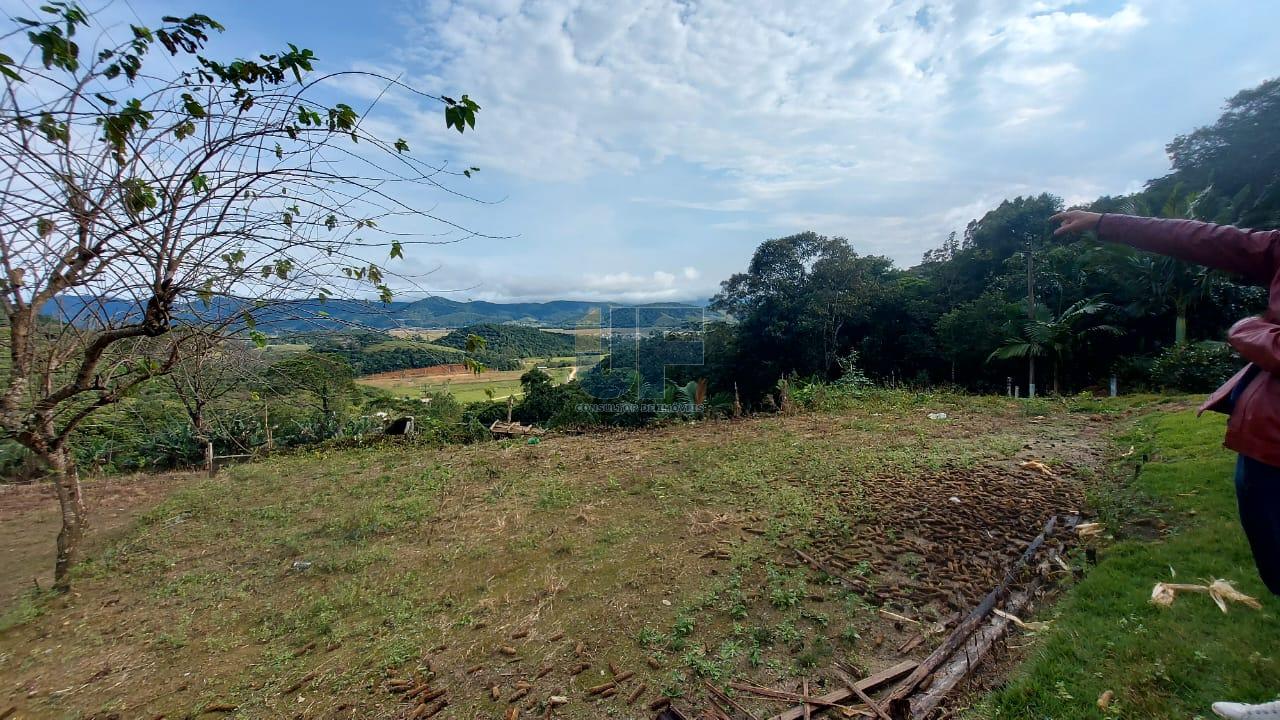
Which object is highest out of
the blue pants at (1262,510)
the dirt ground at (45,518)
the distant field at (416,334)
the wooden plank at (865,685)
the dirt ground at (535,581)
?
the distant field at (416,334)

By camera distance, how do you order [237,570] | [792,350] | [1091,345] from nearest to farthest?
[237,570] → [1091,345] → [792,350]

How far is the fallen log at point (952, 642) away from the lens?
1.93m

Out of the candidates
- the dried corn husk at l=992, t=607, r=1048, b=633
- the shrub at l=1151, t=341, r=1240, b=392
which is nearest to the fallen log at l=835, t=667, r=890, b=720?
the dried corn husk at l=992, t=607, r=1048, b=633

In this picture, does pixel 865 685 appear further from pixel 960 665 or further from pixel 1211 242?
pixel 1211 242

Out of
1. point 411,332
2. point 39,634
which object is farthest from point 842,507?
point 39,634

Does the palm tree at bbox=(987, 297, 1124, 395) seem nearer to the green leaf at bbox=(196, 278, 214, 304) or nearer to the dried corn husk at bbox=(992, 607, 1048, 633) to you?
the dried corn husk at bbox=(992, 607, 1048, 633)

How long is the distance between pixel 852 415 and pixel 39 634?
8.58 metres

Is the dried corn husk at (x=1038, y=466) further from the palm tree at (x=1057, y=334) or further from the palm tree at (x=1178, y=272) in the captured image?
the palm tree at (x=1178, y=272)

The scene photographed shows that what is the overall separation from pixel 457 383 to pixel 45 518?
1007 centimetres

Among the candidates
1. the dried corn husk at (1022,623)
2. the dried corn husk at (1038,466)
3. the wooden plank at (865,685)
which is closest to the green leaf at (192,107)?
the wooden plank at (865,685)

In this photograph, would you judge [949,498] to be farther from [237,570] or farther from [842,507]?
[237,570]

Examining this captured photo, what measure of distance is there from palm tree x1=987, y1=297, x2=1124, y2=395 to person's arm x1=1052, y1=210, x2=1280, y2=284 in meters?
12.7

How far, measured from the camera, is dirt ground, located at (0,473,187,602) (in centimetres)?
359

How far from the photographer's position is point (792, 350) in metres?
16.3
